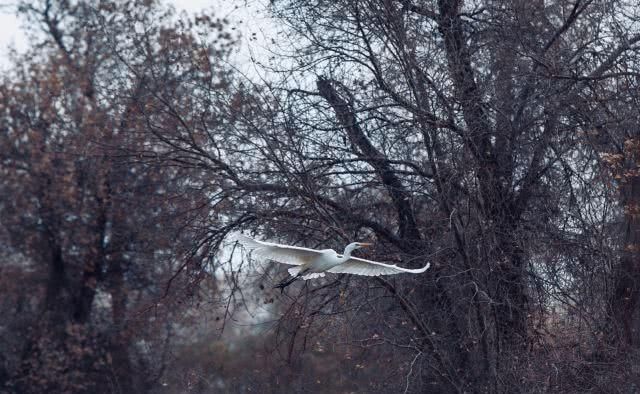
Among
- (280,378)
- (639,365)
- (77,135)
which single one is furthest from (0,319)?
(639,365)

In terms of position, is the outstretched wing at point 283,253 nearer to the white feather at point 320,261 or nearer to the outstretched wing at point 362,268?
the white feather at point 320,261

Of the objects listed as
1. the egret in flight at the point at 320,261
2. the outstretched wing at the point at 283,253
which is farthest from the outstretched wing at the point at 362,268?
the outstretched wing at the point at 283,253

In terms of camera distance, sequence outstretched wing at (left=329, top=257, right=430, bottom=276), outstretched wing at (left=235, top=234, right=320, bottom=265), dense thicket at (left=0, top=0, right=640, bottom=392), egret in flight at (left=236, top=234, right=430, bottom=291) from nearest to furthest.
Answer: outstretched wing at (left=235, top=234, right=320, bottom=265), egret in flight at (left=236, top=234, right=430, bottom=291), outstretched wing at (left=329, top=257, right=430, bottom=276), dense thicket at (left=0, top=0, right=640, bottom=392)

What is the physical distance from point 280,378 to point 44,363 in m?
9.01

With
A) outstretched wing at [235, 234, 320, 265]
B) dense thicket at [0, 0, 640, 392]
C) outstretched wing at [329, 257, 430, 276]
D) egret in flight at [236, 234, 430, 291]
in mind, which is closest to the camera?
outstretched wing at [235, 234, 320, 265]

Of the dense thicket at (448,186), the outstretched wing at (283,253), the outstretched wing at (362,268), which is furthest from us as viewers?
the dense thicket at (448,186)

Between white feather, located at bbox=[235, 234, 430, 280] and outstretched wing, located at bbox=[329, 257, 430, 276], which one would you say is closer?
white feather, located at bbox=[235, 234, 430, 280]

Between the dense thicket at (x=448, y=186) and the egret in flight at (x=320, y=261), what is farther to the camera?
the dense thicket at (x=448, y=186)

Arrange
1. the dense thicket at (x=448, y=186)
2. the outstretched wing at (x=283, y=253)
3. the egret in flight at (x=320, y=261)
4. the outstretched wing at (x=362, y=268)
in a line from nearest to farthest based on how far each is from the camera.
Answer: the outstretched wing at (x=283, y=253)
the egret in flight at (x=320, y=261)
the outstretched wing at (x=362, y=268)
the dense thicket at (x=448, y=186)

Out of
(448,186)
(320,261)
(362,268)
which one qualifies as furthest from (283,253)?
(448,186)

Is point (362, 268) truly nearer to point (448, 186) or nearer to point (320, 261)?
point (320, 261)

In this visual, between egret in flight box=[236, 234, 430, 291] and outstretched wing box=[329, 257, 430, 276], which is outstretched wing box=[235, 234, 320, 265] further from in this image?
outstretched wing box=[329, 257, 430, 276]

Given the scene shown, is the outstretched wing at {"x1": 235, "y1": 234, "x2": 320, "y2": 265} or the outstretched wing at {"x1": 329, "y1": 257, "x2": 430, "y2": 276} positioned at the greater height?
the outstretched wing at {"x1": 235, "y1": 234, "x2": 320, "y2": 265}

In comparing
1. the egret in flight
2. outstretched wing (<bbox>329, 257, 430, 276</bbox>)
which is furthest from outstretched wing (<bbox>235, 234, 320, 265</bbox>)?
outstretched wing (<bbox>329, 257, 430, 276</bbox>)
